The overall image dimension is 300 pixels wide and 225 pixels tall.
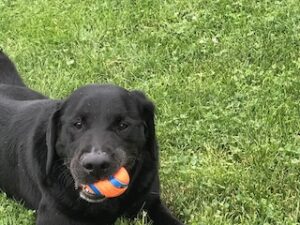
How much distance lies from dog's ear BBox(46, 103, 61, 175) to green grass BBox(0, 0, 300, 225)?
590 mm

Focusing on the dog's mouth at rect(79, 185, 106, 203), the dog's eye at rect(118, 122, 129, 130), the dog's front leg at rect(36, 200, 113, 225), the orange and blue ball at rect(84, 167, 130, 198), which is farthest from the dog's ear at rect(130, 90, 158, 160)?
the dog's front leg at rect(36, 200, 113, 225)

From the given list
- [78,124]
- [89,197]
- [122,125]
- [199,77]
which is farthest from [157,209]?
[199,77]

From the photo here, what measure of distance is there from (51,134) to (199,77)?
228cm

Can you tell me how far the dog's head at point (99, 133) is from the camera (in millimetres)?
3373

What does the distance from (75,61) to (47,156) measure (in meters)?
2.59

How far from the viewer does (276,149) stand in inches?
176

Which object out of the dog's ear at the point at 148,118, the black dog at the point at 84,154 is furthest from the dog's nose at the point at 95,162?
the dog's ear at the point at 148,118

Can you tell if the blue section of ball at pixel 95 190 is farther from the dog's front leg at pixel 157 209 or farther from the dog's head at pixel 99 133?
the dog's front leg at pixel 157 209

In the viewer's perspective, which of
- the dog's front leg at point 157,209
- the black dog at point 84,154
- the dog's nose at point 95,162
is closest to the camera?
the dog's nose at point 95,162

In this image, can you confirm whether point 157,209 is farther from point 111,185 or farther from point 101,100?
point 101,100

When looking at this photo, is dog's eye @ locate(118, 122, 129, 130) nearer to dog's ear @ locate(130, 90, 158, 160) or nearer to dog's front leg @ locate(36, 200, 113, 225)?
dog's ear @ locate(130, 90, 158, 160)

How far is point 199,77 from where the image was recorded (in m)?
5.64

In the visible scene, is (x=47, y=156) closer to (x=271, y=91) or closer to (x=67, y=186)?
(x=67, y=186)

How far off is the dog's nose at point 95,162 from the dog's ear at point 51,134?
38 cm
